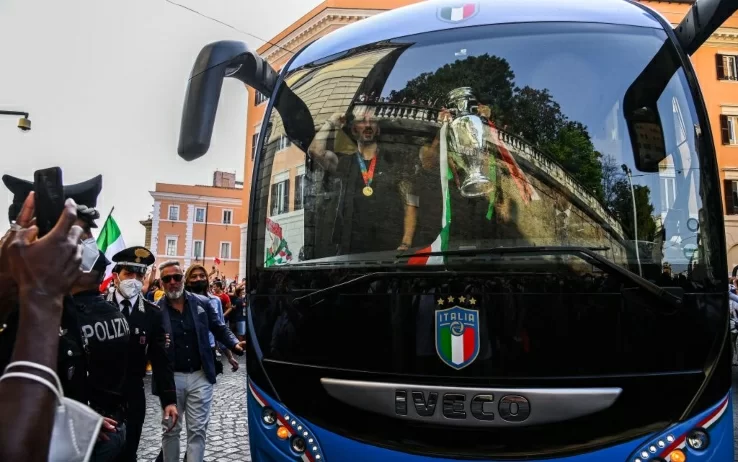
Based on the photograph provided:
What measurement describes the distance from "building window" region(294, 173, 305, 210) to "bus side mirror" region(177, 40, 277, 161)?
1.81 ft

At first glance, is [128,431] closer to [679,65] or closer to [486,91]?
[486,91]

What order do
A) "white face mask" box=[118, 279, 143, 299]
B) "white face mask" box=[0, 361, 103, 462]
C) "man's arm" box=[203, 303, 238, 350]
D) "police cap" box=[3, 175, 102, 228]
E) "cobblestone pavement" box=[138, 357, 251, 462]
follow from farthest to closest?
1. "cobblestone pavement" box=[138, 357, 251, 462]
2. "man's arm" box=[203, 303, 238, 350]
3. "white face mask" box=[118, 279, 143, 299]
4. "police cap" box=[3, 175, 102, 228]
5. "white face mask" box=[0, 361, 103, 462]

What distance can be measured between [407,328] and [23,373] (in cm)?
158

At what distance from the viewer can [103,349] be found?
2.88 meters

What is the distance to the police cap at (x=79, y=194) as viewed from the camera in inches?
83.4

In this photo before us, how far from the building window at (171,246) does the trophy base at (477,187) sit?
2259 inches

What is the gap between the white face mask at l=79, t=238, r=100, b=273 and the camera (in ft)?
5.69

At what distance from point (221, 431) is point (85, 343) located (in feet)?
12.6

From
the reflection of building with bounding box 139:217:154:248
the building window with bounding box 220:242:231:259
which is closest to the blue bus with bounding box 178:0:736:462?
the building window with bounding box 220:242:231:259

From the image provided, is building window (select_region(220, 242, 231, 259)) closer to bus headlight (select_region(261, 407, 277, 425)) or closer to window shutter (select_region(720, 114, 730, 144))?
window shutter (select_region(720, 114, 730, 144))

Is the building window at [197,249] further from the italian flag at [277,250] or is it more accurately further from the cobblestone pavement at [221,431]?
the italian flag at [277,250]

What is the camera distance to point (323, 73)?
3.27 m

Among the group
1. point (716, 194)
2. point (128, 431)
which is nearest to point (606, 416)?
point (716, 194)

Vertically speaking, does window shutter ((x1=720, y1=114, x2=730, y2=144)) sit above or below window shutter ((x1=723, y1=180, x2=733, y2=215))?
above
